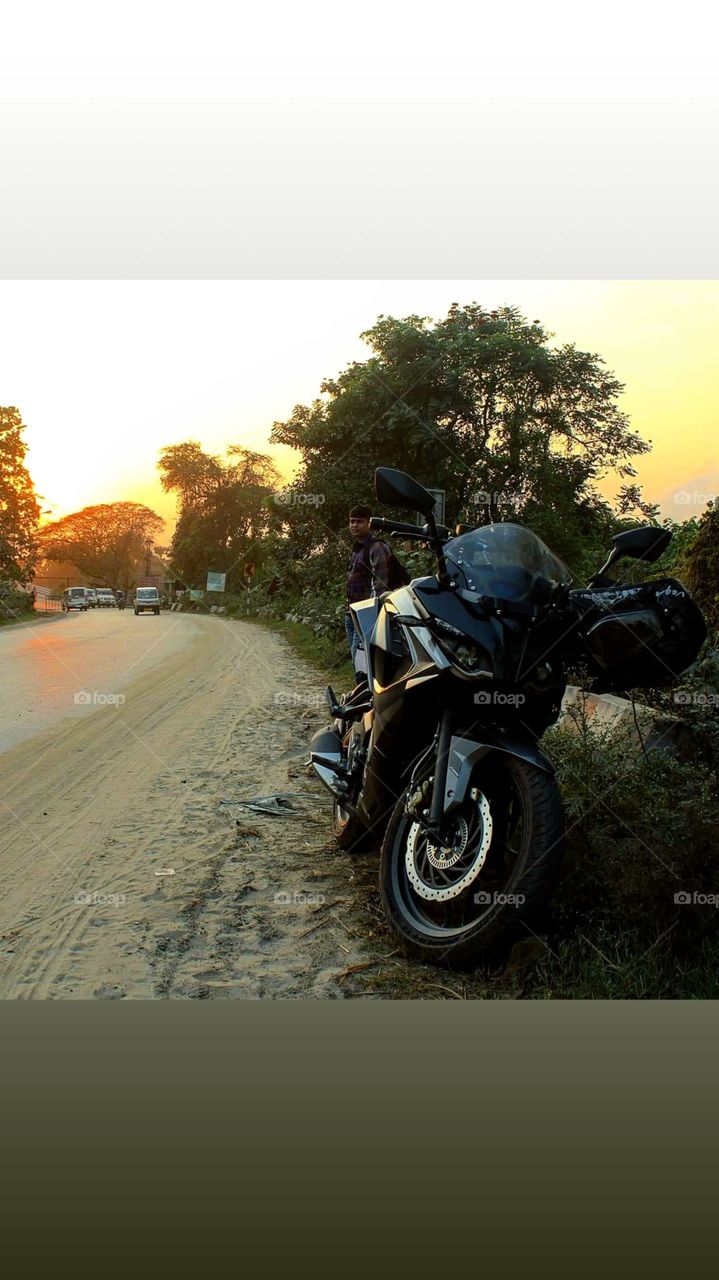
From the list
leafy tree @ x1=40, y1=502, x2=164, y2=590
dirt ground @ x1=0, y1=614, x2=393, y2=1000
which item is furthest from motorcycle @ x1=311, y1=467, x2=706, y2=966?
leafy tree @ x1=40, y1=502, x2=164, y2=590

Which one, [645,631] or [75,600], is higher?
[645,631]

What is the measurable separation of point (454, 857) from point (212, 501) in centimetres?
5786

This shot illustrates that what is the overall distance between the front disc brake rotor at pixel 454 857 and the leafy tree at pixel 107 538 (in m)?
72.9

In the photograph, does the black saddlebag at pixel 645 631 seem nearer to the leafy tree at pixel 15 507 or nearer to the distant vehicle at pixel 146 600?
the leafy tree at pixel 15 507

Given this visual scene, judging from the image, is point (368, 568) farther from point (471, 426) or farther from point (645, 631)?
point (471, 426)

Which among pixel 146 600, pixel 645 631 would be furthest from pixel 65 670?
pixel 146 600

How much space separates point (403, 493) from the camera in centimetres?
395

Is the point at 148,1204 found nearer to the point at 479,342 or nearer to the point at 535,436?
the point at 535,436

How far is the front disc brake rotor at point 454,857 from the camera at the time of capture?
12.0 ft

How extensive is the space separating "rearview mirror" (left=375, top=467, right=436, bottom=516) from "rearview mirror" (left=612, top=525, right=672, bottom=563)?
2.41 feet

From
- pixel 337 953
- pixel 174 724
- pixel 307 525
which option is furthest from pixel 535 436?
pixel 337 953

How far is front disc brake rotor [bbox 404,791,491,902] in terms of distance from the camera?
3650mm

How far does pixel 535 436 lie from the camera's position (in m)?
14.7

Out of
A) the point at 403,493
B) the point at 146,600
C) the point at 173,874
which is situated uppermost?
the point at 403,493
